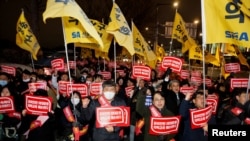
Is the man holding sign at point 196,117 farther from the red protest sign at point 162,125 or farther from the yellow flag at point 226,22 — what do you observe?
the yellow flag at point 226,22

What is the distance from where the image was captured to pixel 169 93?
7430 mm

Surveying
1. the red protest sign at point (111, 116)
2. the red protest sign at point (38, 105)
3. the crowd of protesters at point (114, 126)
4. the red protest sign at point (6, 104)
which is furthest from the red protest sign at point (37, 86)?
the red protest sign at point (111, 116)

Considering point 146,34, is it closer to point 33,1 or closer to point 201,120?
point 33,1

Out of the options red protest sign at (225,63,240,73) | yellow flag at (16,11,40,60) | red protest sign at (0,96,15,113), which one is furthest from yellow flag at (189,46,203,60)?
red protest sign at (0,96,15,113)

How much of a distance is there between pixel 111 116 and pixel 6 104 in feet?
7.63

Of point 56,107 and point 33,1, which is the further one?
point 33,1

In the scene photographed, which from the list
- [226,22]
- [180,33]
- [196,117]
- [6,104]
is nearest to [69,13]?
[6,104]

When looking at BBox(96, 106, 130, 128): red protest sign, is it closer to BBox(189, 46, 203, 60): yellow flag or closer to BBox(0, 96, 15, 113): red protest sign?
BBox(0, 96, 15, 113): red protest sign

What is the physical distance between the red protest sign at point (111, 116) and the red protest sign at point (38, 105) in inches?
43.2

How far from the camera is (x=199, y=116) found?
563cm

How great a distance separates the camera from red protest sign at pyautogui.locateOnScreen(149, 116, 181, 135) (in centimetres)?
543

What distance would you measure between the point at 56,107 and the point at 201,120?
318 centimetres

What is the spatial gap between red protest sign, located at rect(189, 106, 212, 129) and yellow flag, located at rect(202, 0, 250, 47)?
45.2 inches

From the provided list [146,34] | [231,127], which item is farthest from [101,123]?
[146,34]
